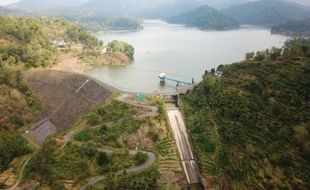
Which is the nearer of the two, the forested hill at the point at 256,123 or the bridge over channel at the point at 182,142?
the forested hill at the point at 256,123

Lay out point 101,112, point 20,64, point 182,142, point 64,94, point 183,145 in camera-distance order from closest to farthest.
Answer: point 183,145
point 182,142
point 101,112
point 64,94
point 20,64

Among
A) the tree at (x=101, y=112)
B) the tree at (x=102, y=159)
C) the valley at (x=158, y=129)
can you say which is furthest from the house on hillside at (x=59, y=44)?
the tree at (x=102, y=159)

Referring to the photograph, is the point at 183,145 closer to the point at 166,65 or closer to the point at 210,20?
the point at 166,65

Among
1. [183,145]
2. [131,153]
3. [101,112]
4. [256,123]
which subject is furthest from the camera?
[101,112]

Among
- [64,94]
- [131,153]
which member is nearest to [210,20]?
[64,94]

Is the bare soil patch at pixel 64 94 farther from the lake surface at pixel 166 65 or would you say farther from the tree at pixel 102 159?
the tree at pixel 102 159

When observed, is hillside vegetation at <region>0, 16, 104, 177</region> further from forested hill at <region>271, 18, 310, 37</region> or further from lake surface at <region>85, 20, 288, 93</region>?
forested hill at <region>271, 18, 310, 37</region>
